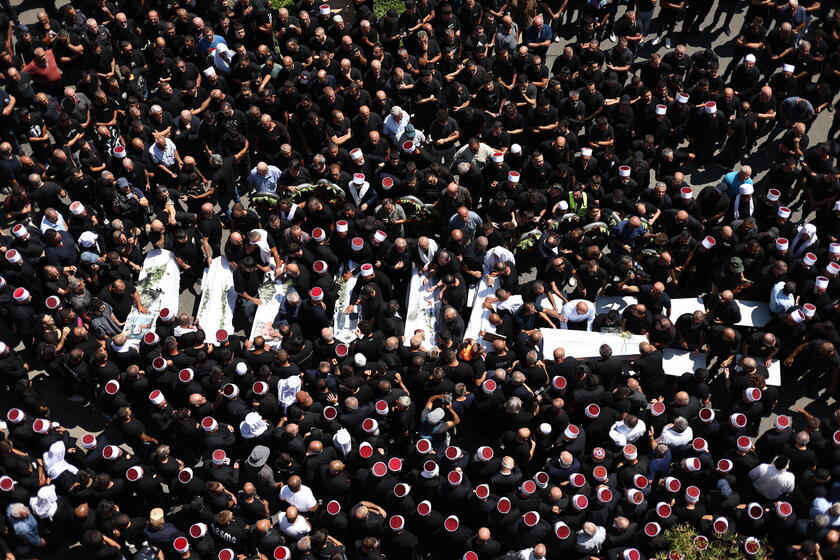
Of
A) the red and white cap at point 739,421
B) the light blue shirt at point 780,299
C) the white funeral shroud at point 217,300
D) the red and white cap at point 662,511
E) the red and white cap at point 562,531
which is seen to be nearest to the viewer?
the red and white cap at point 562,531

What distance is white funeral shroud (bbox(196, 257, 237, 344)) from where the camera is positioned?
15140 mm

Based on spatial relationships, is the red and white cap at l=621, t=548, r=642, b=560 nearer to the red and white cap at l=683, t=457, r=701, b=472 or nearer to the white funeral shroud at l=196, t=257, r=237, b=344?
the red and white cap at l=683, t=457, r=701, b=472

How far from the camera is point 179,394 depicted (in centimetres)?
1375

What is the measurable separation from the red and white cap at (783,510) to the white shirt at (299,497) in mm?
6756

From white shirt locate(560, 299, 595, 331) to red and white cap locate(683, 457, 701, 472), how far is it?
3.02 meters

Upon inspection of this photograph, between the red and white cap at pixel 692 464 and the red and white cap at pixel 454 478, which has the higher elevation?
the red and white cap at pixel 692 464

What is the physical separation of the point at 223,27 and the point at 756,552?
48.8 ft

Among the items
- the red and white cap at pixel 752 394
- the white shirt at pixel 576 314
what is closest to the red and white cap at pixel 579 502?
the red and white cap at pixel 752 394

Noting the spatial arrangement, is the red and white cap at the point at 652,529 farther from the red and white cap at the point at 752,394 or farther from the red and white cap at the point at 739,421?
the red and white cap at the point at 752,394

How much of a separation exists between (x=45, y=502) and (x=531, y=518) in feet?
23.4

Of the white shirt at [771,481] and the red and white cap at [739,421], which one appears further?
the red and white cap at [739,421]

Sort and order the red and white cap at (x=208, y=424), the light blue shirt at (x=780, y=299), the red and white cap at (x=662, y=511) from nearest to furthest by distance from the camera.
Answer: the red and white cap at (x=662, y=511)
the red and white cap at (x=208, y=424)
the light blue shirt at (x=780, y=299)

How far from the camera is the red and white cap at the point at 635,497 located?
1237cm

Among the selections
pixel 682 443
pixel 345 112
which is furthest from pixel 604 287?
pixel 345 112
